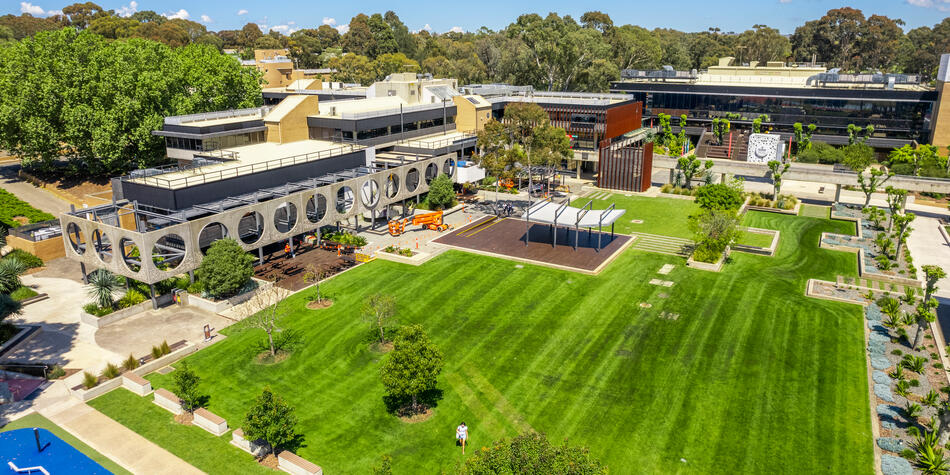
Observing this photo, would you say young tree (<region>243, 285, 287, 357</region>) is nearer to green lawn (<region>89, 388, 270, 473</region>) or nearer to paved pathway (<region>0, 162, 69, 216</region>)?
green lawn (<region>89, 388, 270, 473</region>)

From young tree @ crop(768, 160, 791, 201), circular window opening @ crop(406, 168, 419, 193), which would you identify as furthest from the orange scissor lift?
young tree @ crop(768, 160, 791, 201)

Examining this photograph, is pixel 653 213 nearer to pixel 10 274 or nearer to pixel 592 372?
pixel 592 372

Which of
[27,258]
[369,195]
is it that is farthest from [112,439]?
[369,195]

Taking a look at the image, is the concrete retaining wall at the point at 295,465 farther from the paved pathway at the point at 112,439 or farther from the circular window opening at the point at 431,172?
the circular window opening at the point at 431,172

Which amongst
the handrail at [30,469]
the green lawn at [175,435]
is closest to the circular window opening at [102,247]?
the green lawn at [175,435]

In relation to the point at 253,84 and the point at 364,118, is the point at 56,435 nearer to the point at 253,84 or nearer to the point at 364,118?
the point at 364,118

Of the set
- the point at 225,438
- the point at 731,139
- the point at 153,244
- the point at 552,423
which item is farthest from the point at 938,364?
the point at 731,139
